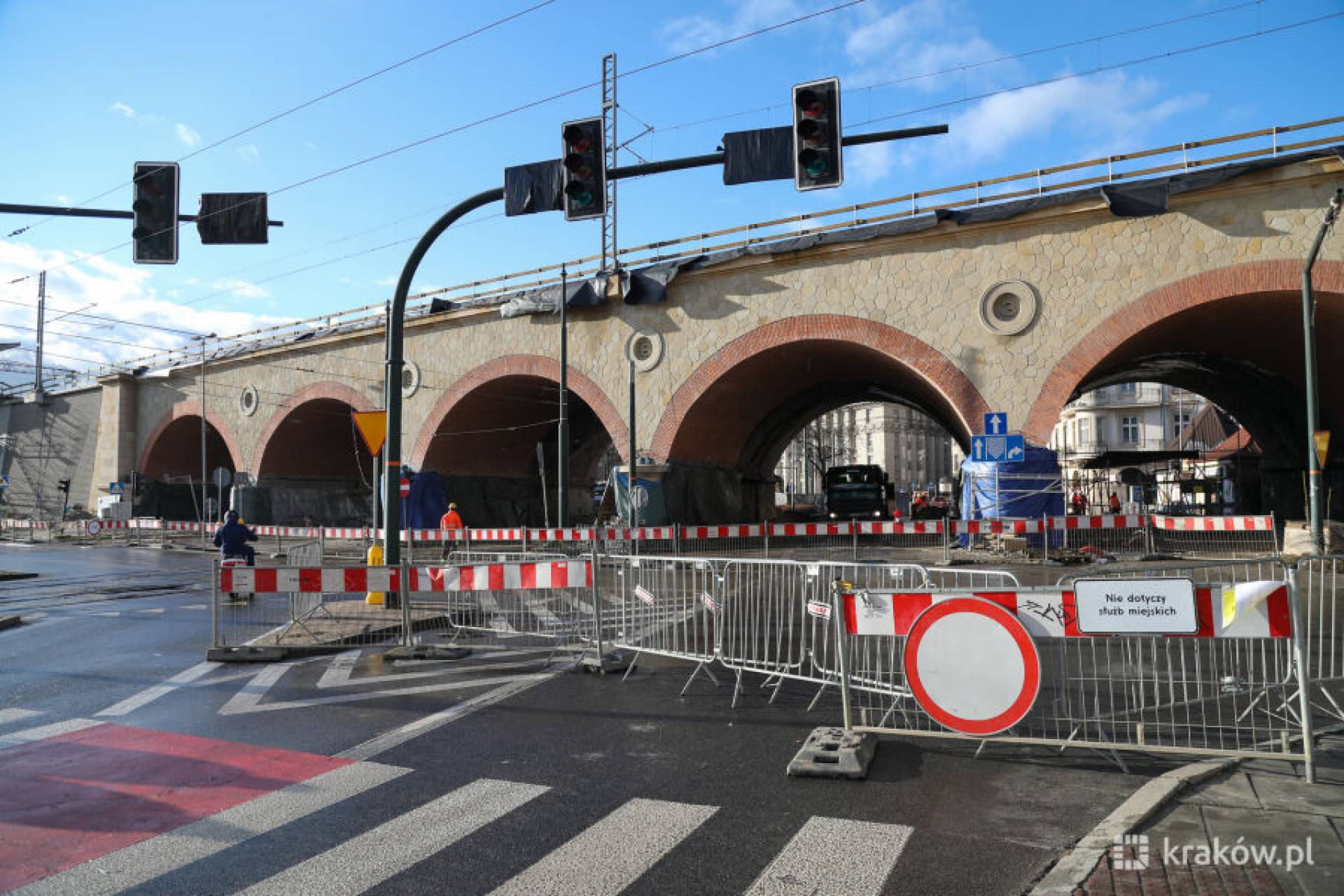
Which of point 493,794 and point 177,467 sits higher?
point 177,467

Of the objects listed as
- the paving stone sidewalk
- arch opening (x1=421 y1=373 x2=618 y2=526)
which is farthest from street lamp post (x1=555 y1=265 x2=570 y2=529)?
the paving stone sidewalk

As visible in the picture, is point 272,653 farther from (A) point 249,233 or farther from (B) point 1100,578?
(B) point 1100,578

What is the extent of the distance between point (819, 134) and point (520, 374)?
1838 centimetres

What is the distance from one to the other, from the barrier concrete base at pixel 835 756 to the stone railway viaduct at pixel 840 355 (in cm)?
1520

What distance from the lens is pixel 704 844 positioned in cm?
413

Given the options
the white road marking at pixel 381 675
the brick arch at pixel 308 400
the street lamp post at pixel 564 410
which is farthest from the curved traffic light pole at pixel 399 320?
the brick arch at pixel 308 400

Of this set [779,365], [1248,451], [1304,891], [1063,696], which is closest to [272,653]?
[1063,696]

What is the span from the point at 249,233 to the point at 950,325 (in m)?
14.5

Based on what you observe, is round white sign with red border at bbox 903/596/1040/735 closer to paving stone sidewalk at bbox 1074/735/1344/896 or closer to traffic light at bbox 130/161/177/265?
paving stone sidewalk at bbox 1074/735/1344/896

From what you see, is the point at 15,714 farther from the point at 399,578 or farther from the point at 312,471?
the point at 312,471

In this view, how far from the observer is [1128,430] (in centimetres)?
7550

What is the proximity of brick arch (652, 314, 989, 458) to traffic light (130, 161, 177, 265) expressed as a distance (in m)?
13.8

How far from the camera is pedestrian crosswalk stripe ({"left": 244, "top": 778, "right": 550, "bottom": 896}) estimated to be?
3740 mm

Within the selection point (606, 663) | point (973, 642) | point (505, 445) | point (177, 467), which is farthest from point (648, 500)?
point (177, 467)
